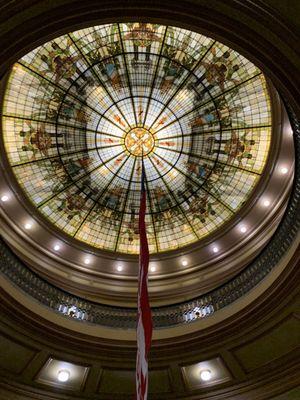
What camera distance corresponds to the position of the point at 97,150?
57.7ft

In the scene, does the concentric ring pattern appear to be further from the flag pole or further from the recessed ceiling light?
the flag pole

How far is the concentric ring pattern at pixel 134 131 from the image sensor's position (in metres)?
14.7

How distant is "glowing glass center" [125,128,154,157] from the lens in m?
17.6

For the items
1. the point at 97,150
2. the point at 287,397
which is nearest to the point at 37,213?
the point at 97,150

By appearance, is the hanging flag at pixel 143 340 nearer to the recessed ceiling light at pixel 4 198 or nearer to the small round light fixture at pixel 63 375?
the small round light fixture at pixel 63 375

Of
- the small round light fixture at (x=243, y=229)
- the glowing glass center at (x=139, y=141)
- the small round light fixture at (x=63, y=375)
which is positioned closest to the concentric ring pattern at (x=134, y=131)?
the glowing glass center at (x=139, y=141)

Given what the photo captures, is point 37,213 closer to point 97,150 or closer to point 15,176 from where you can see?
point 15,176

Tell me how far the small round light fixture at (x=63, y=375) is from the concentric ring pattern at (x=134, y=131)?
7.92 m

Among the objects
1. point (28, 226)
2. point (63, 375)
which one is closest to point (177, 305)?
point (63, 375)

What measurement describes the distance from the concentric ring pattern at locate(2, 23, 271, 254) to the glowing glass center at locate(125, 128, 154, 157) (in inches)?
2.0

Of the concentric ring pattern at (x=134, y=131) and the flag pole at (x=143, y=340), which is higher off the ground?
the concentric ring pattern at (x=134, y=131)

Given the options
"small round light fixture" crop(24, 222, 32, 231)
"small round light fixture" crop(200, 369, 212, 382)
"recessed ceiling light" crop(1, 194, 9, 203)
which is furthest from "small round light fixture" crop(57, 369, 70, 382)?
"recessed ceiling light" crop(1, 194, 9, 203)

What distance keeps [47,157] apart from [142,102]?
5.12 m

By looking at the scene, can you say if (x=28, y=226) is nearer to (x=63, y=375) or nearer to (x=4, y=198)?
(x=4, y=198)
